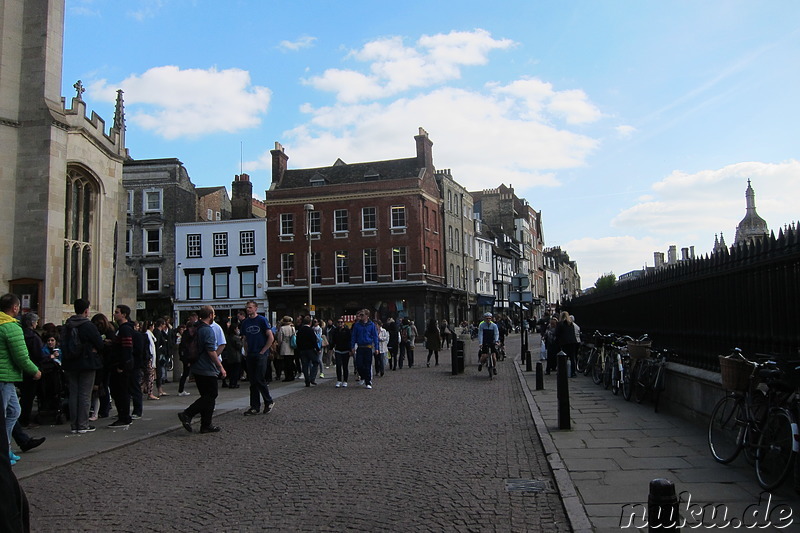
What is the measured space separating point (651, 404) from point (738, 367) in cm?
535

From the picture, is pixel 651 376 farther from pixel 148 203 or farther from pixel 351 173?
pixel 148 203

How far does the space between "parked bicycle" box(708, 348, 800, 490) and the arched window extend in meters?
16.7

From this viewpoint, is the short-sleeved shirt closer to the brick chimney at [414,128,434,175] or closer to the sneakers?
the sneakers

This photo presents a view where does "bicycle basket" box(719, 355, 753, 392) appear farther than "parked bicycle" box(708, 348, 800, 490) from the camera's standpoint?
Yes

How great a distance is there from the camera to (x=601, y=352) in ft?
51.5

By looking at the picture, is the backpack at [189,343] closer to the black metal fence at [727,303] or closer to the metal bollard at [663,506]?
the black metal fence at [727,303]

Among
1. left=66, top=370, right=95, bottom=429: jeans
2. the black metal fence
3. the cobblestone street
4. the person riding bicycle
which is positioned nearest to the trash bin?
the person riding bicycle

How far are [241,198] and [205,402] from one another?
45.6m

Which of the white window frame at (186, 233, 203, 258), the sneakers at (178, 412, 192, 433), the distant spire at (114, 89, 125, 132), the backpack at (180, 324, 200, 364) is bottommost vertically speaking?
the sneakers at (178, 412, 192, 433)

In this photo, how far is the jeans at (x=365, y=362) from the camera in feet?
51.8

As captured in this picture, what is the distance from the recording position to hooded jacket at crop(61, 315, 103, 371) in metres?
9.17

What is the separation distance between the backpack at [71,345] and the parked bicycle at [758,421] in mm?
8034

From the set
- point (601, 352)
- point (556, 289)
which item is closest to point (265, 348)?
point (601, 352)
